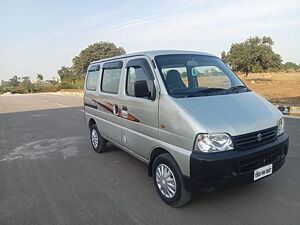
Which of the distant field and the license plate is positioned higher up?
the distant field

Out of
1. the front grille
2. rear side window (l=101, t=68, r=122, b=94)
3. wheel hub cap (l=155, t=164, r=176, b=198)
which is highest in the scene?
rear side window (l=101, t=68, r=122, b=94)

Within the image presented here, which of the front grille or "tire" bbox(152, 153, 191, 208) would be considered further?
"tire" bbox(152, 153, 191, 208)

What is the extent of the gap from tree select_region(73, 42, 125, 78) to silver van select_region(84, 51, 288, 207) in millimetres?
39156

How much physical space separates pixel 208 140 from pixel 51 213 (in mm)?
2307

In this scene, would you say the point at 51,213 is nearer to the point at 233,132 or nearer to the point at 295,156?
the point at 233,132

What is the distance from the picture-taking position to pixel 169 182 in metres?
3.29

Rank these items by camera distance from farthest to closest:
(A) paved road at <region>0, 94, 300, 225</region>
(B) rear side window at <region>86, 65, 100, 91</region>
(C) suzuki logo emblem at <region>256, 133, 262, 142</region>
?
1. (B) rear side window at <region>86, 65, 100, 91</region>
2. (A) paved road at <region>0, 94, 300, 225</region>
3. (C) suzuki logo emblem at <region>256, 133, 262, 142</region>

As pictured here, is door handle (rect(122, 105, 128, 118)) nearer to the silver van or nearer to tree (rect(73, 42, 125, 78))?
the silver van

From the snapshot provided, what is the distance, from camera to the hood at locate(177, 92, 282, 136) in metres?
2.80

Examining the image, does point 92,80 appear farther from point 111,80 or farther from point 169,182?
point 169,182

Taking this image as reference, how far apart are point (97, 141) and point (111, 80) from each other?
1.71 meters

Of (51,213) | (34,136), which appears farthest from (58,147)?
(51,213)

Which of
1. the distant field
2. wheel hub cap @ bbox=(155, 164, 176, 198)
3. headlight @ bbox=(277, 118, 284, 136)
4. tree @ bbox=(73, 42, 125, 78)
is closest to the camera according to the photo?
wheel hub cap @ bbox=(155, 164, 176, 198)

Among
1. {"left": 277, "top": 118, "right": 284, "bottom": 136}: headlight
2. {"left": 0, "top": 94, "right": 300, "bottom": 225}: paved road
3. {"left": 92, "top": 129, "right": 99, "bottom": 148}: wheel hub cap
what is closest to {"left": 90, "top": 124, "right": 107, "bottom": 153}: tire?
{"left": 92, "top": 129, "right": 99, "bottom": 148}: wheel hub cap
